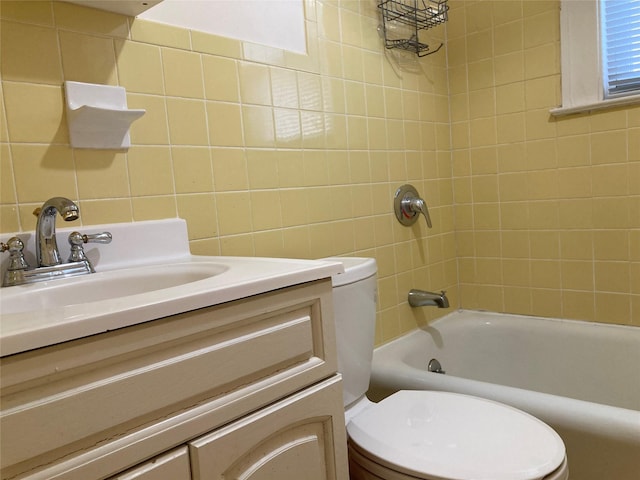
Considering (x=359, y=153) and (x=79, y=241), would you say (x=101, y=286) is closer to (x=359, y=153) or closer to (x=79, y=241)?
(x=79, y=241)

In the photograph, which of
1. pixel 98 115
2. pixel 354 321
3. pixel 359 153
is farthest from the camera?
pixel 359 153

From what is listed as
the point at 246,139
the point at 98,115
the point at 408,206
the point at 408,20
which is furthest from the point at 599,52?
the point at 98,115

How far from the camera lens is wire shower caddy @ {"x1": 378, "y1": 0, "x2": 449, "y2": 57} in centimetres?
182

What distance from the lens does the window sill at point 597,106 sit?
1696 millimetres

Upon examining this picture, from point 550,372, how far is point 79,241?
1.74 m

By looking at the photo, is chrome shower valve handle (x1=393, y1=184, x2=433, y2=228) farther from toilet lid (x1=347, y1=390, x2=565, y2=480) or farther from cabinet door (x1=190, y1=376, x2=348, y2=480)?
cabinet door (x1=190, y1=376, x2=348, y2=480)

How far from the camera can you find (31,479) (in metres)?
0.52

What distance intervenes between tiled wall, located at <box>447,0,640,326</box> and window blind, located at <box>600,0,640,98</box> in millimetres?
110

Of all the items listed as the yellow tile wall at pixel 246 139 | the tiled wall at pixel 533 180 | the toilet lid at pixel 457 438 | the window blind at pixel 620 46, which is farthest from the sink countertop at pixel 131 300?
the window blind at pixel 620 46

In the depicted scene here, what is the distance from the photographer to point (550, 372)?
1.88m

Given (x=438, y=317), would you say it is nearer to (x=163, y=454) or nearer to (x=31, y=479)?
(x=163, y=454)

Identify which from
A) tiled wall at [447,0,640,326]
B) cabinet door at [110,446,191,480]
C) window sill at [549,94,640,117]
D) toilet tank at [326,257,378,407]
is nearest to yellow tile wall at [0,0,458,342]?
tiled wall at [447,0,640,326]

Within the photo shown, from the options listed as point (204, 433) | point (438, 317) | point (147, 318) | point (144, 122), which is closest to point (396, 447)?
point (204, 433)

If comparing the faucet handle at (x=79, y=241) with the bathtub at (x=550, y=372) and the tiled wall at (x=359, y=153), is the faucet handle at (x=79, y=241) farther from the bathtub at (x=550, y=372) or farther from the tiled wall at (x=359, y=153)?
the bathtub at (x=550, y=372)
